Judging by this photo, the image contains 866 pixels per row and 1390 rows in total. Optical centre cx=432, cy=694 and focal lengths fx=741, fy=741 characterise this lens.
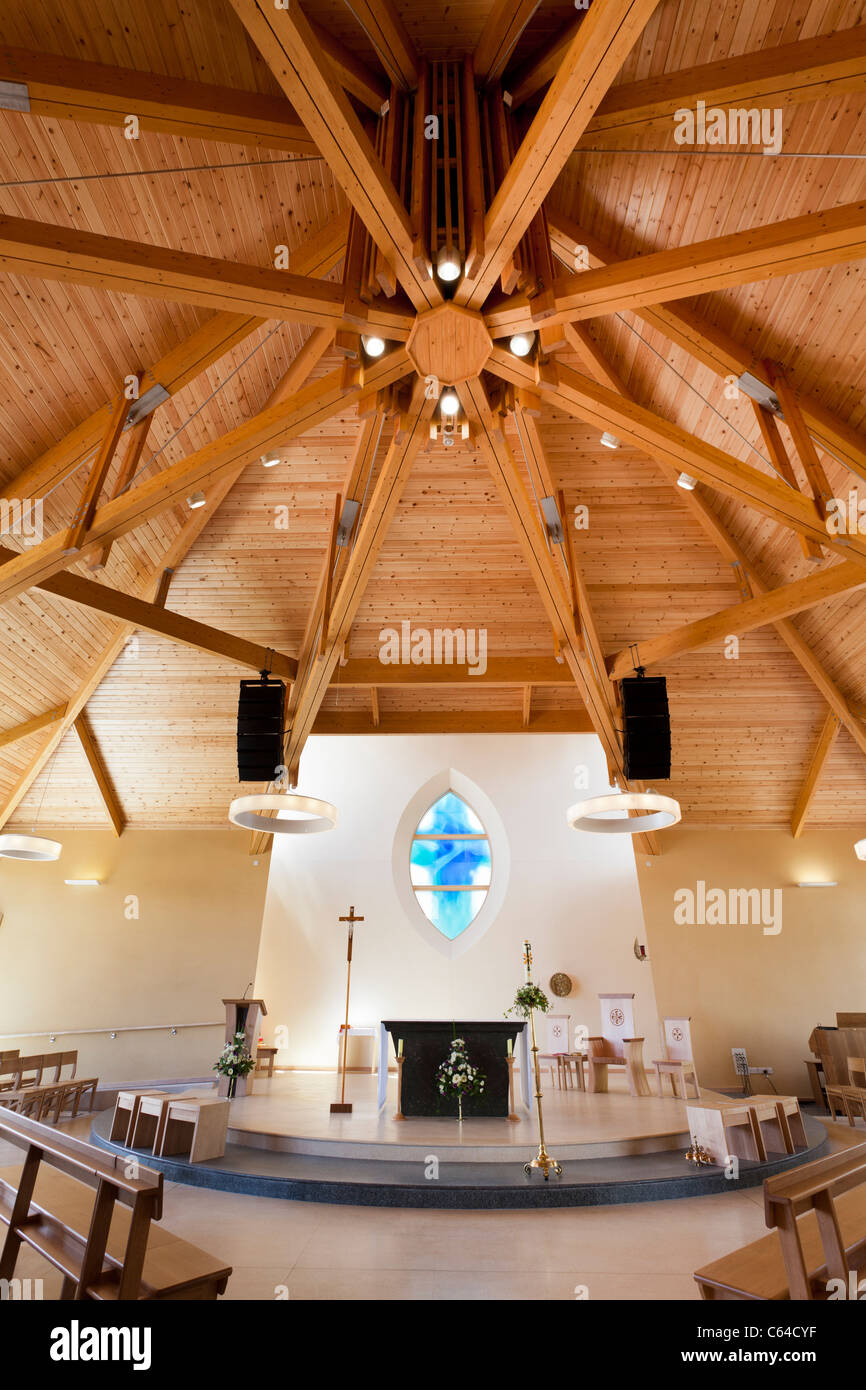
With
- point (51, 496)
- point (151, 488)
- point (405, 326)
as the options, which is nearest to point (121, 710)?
point (51, 496)

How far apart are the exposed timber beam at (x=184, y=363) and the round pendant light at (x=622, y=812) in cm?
509

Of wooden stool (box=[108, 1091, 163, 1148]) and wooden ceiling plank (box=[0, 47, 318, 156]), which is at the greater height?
wooden ceiling plank (box=[0, 47, 318, 156])

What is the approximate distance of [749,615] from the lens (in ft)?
25.6

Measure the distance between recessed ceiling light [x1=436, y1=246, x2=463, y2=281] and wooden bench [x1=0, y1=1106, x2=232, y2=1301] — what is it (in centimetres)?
476

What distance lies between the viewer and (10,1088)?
372 inches

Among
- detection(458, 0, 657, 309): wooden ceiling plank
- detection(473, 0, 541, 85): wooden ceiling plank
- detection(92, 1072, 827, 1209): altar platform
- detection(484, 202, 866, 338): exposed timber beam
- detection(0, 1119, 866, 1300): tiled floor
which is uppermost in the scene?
detection(473, 0, 541, 85): wooden ceiling plank

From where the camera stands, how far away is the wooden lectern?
9.20 meters

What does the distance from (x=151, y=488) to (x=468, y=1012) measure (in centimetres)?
876

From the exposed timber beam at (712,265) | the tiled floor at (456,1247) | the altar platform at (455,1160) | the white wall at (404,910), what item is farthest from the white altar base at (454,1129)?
the exposed timber beam at (712,265)

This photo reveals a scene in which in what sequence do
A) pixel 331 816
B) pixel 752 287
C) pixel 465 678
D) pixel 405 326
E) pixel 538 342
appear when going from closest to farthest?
1. pixel 405 326
2. pixel 538 342
3. pixel 752 287
4. pixel 331 816
5. pixel 465 678

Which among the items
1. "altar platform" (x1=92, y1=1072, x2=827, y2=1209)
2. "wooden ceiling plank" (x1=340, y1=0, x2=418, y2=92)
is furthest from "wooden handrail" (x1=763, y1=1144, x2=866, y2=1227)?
"wooden ceiling plank" (x1=340, y1=0, x2=418, y2=92)

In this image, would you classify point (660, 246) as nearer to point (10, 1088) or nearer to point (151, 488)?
point (151, 488)

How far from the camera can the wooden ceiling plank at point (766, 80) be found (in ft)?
14.4

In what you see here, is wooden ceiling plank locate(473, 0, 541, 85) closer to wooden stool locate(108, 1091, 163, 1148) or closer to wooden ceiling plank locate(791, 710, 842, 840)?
wooden ceiling plank locate(791, 710, 842, 840)
